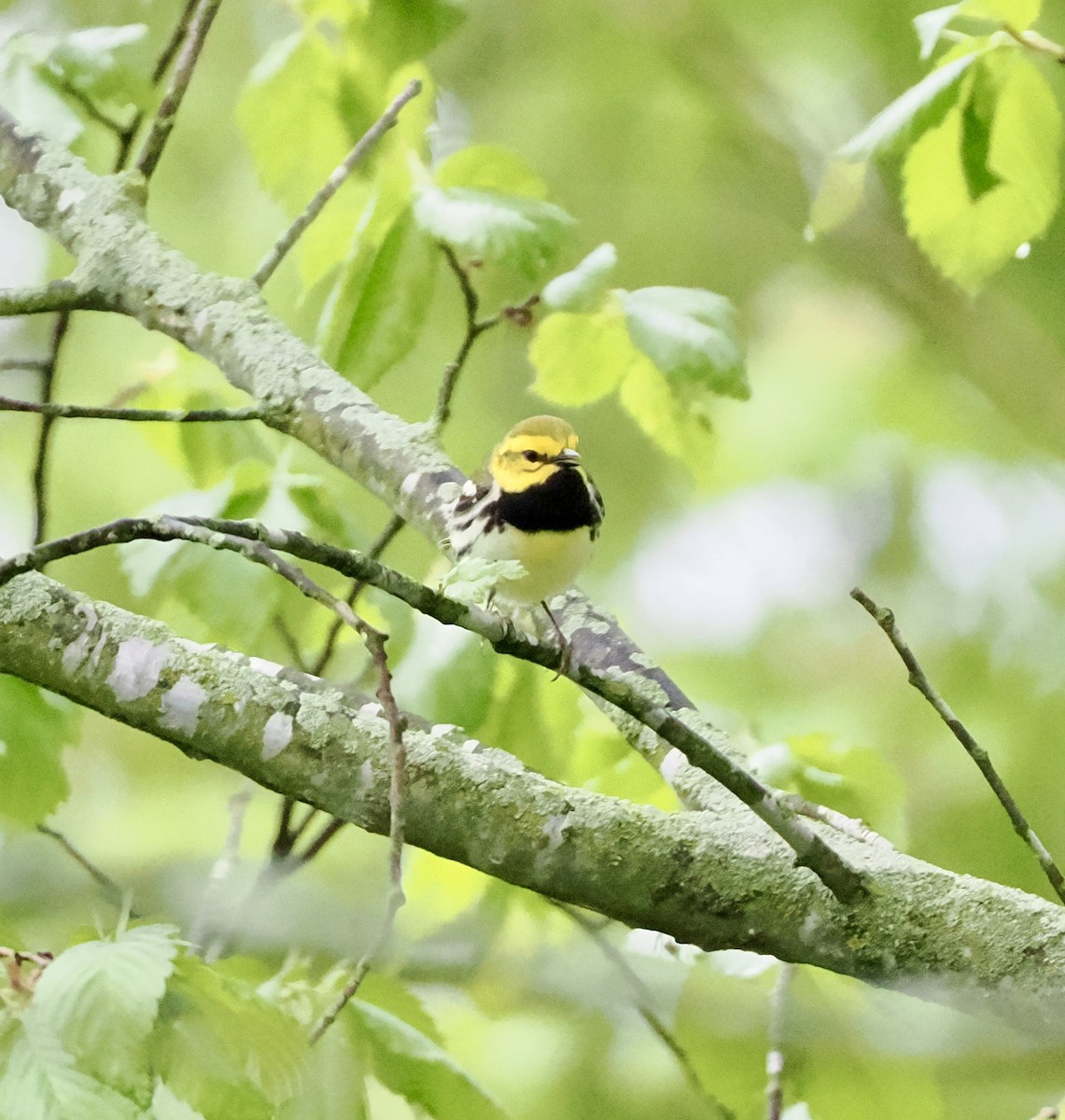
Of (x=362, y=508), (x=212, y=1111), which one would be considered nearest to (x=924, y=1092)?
(x=212, y=1111)

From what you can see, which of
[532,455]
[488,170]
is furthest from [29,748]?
[488,170]

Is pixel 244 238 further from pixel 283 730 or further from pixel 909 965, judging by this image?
pixel 909 965

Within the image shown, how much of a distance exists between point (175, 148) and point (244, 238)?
122 millimetres

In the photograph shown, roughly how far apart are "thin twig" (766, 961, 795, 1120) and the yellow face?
0.23 metres

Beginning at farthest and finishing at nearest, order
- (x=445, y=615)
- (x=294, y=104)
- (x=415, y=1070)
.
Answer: (x=294, y=104) < (x=415, y=1070) < (x=445, y=615)

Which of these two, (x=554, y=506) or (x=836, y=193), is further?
(x=836, y=193)

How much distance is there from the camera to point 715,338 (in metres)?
0.55

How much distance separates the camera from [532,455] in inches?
19.9

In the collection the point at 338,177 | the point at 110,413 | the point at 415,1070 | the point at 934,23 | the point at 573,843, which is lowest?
the point at 415,1070

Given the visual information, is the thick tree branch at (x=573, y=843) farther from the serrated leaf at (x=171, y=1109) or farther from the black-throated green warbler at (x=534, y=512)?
the serrated leaf at (x=171, y=1109)

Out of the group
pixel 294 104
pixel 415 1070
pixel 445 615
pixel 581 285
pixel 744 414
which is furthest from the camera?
pixel 744 414

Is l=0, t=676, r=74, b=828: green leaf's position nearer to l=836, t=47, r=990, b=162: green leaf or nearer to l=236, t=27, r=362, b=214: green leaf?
l=236, t=27, r=362, b=214: green leaf

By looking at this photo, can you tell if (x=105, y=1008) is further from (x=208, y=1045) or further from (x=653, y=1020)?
(x=653, y=1020)

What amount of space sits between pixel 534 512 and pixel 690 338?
13 centimetres
